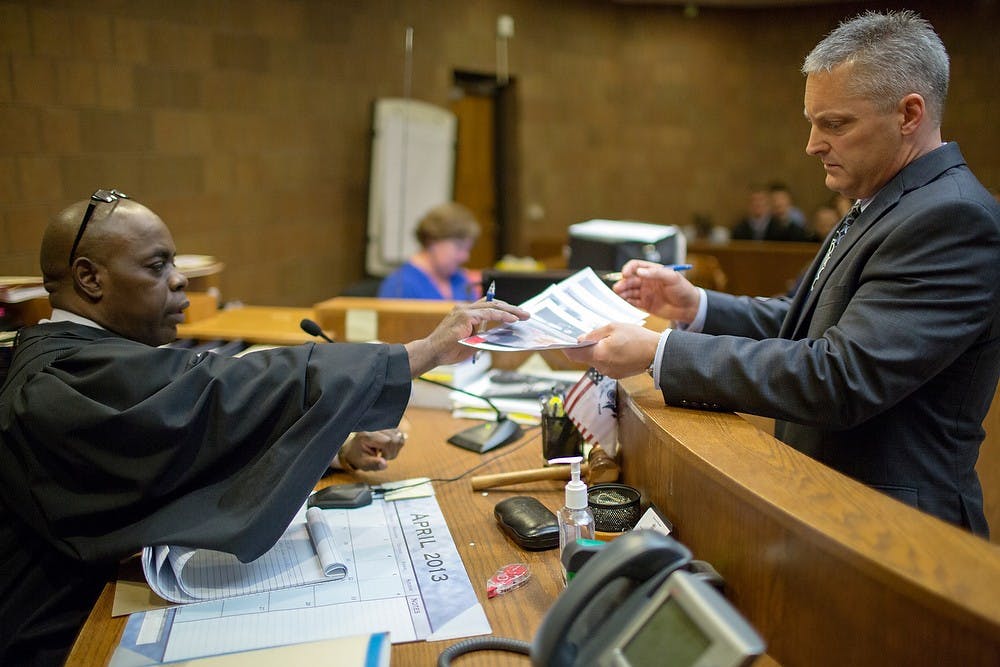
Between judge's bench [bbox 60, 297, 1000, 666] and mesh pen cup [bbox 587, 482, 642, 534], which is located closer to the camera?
judge's bench [bbox 60, 297, 1000, 666]

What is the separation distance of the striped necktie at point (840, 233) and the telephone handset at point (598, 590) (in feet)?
2.80

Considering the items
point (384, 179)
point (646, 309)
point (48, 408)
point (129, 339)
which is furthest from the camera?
point (384, 179)

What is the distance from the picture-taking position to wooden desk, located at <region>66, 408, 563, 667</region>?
1.15 metres

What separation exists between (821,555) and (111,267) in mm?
1302

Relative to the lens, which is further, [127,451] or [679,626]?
[127,451]

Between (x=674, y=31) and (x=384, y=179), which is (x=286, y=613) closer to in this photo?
(x=384, y=179)

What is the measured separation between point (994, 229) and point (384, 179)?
509cm

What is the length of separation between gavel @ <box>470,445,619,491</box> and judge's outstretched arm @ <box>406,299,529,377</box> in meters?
0.28

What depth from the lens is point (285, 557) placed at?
1.41 metres

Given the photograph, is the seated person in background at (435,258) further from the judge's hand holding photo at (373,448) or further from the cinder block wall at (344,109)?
the judge's hand holding photo at (373,448)

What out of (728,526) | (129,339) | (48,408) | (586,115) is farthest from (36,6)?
(586,115)

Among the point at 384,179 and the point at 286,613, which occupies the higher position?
the point at 384,179

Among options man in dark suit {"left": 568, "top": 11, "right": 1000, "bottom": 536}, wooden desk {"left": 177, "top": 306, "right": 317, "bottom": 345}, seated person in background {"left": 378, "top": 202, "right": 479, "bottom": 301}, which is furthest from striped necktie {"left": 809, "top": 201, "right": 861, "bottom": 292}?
seated person in background {"left": 378, "top": 202, "right": 479, "bottom": 301}

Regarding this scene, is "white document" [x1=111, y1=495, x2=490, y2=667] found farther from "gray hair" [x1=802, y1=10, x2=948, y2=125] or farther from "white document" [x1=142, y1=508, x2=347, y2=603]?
"gray hair" [x1=802, y1=10, x2=948, y2=125]
